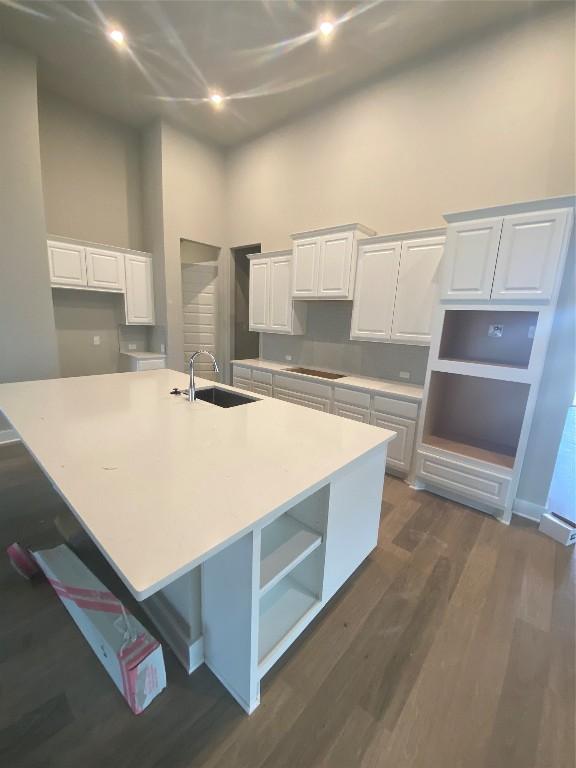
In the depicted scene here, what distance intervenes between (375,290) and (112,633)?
3.01 m

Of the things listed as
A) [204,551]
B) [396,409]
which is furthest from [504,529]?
[204,551]

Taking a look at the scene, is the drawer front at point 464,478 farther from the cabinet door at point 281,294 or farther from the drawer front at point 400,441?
the cabinet door at point 281,294

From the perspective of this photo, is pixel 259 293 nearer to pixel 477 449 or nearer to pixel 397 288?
pixel 397 288

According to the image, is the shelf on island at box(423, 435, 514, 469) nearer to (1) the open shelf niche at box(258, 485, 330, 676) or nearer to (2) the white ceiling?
(1) the open shelf niche at box(258, 485, 330, 676)

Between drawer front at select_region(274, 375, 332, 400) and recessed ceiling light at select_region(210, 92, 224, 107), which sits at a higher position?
recessed ceiling light at select_region(210, 92, 224, 107)

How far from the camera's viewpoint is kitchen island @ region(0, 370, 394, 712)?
84 cm

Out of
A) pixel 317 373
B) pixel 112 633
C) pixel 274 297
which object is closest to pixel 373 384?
pixel 317 373

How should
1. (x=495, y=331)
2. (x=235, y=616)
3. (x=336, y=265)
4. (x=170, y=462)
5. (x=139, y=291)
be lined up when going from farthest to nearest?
(x=139, y=291), (x=336, y=265), (x=495, y=331), (x=170, y=462), (x=235, y=616)

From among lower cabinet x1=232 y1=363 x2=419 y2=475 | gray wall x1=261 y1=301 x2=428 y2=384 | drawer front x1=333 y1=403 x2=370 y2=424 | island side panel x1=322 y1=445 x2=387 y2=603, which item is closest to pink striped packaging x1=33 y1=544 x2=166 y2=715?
island side panel x1=322 y1=445 x2=387 y2=603

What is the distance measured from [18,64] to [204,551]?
4.63 meters

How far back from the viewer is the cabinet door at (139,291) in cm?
416

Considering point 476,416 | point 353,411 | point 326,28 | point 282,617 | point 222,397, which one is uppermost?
point 326,28

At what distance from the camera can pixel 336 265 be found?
324 centimetres

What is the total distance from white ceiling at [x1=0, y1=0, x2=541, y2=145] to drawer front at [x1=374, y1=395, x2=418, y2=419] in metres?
2.97
